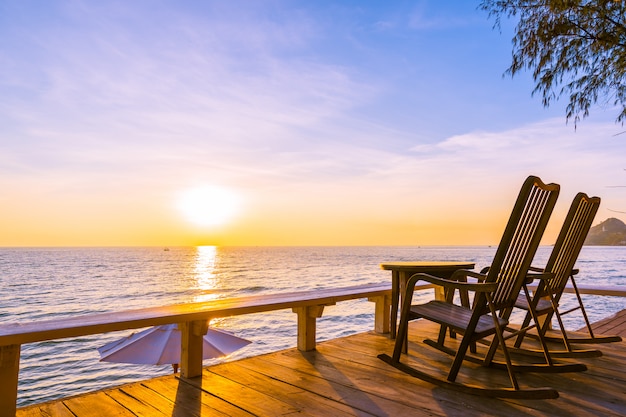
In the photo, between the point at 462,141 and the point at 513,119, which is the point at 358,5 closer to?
the point at 513,119

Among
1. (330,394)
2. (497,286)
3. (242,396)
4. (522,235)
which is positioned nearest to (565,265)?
(522,235)

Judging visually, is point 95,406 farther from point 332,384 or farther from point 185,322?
point 332,384

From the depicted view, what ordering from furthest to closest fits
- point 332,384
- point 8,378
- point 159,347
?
1. point 159,347
2. point 332,384
3. point 8,378

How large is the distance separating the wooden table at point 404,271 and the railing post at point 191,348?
161 cm

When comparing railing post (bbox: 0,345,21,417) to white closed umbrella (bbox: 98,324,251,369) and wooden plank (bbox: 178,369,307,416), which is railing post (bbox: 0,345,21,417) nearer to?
wooden plank (bbox: 178,369,307,416)

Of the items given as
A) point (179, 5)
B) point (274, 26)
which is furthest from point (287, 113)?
point (179, 5)

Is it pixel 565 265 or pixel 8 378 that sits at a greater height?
pixel 565 265

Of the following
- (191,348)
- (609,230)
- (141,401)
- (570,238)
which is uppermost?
(609,230)

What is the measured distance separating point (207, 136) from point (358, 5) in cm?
611

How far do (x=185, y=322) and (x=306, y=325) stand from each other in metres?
1.08

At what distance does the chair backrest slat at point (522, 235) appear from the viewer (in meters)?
2.48

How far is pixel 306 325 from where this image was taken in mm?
3373

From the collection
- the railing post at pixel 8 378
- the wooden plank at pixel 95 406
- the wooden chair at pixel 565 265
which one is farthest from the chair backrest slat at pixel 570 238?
the railing post at pixel 8 378

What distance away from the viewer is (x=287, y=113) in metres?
10.8
